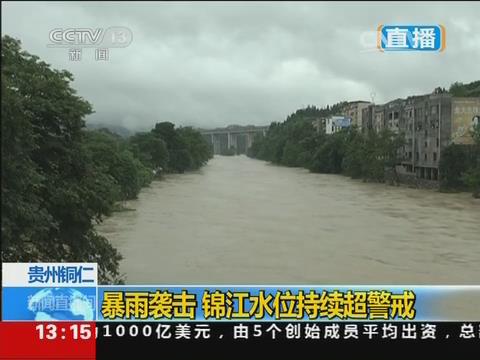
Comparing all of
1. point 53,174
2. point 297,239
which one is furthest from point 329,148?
point 53,174

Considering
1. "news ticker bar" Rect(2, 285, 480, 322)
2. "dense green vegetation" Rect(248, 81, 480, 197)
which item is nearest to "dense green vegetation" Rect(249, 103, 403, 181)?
"dense green vegetation" Rect(248, 81, 480, 197)

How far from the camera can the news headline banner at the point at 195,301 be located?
4.83 feet

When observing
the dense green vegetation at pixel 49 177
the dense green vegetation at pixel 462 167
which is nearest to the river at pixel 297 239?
the dense green vegetation at pixel 462 167

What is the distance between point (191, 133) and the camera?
52.7ft

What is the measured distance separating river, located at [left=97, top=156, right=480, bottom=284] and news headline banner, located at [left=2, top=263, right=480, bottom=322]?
1.70 meters

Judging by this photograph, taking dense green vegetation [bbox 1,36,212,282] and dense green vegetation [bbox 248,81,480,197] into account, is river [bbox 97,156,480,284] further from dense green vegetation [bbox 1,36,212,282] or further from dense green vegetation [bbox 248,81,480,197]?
dense green vegetation [bbox 1,36,212,282]

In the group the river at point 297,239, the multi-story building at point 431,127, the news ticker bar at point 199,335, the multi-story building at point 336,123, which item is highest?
the multi-story building at point 336,123

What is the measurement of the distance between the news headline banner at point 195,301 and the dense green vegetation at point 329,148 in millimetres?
10617

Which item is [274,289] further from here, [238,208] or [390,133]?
[390,133]

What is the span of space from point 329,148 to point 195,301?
16.0m

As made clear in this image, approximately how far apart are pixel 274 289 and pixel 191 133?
48.0 feet

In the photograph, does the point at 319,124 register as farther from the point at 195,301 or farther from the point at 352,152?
the point at 195,301

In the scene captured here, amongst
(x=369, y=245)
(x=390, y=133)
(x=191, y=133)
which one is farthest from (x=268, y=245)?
(x=191, y=133)
